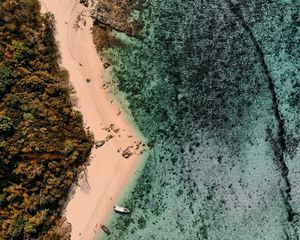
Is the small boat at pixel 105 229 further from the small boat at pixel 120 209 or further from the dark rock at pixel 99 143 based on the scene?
the dark rock at pixel 99 143

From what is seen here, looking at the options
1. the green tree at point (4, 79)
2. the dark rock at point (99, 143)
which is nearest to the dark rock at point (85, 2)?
the green tree at point (4, 79)

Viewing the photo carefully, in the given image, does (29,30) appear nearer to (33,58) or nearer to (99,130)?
(33,58)

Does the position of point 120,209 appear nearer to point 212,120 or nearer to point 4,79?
point 212,120

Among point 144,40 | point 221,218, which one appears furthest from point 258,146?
point 144,40

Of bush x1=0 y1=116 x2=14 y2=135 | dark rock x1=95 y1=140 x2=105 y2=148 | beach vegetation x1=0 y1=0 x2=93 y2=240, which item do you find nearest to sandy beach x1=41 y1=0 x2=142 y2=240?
dark rock x1=95 y1=140 x2=105 y2=148

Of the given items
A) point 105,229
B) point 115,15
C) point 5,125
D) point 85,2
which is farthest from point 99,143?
point 85,2

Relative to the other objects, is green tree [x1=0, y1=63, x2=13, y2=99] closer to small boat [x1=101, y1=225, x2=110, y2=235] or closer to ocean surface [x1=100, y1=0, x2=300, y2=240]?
ocean surface [x1=100, y1=0, x2=300, y2=240]
